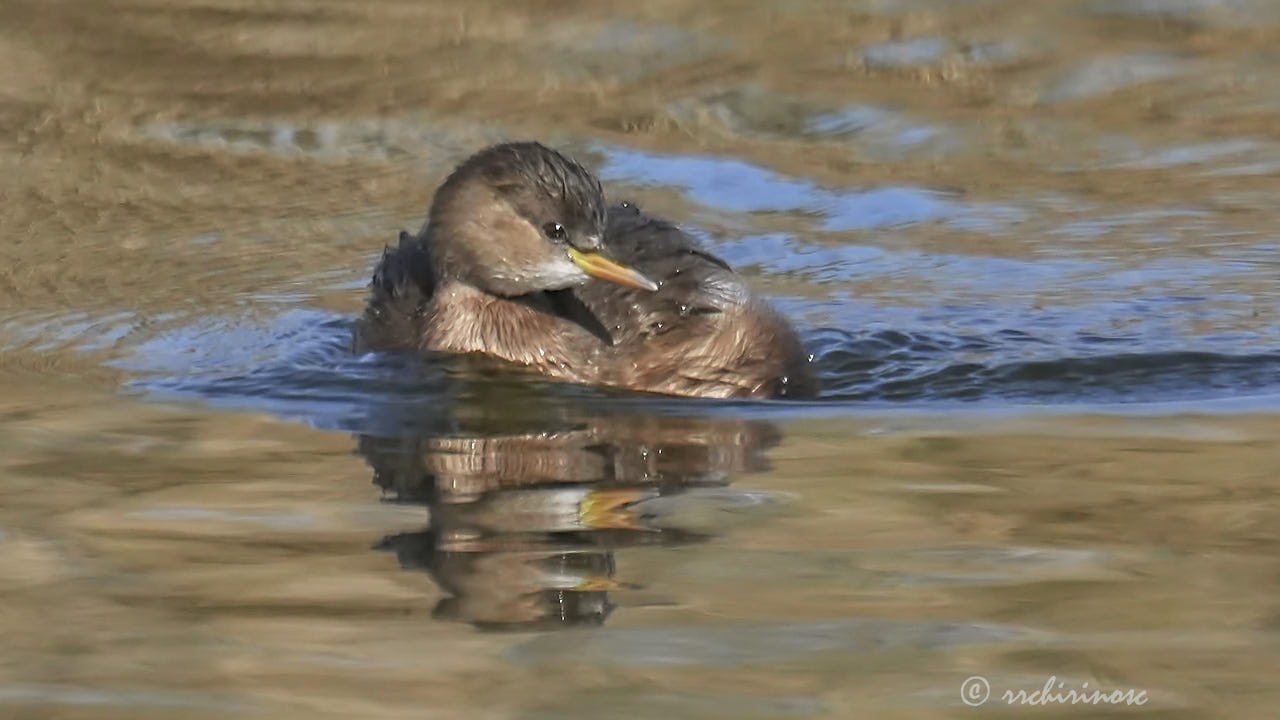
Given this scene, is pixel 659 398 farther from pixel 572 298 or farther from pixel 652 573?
pixel 652 573

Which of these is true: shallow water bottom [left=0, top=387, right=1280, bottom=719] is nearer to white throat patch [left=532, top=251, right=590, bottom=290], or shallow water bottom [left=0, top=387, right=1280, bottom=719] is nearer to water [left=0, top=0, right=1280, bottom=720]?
water [left=0, top=0, right=1280, bottom=720]

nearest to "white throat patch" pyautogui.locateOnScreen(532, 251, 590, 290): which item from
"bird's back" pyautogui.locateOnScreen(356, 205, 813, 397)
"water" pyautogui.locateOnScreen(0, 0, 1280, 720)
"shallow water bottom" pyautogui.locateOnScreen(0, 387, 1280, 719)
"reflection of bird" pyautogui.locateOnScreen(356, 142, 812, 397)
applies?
"reflection of bird" pyautogui.locateOnScreen(356, 142, 812, 397)

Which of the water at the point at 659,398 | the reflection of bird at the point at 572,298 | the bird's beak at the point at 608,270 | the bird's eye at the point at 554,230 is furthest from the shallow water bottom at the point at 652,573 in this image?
the bird's eye at the point at 554,230

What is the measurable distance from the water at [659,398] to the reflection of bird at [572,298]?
0.24 m

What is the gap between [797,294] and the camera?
10391mm

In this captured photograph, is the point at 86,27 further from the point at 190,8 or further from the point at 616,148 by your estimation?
the point at 616,148

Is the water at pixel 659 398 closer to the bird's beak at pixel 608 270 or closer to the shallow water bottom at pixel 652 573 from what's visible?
the shallow water bottom at pixel 652 573

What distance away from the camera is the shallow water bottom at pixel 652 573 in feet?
16.9

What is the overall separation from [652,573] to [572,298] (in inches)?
120

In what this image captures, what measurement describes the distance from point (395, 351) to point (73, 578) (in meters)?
2.92

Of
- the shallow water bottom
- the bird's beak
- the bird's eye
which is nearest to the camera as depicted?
the shallow water bottom

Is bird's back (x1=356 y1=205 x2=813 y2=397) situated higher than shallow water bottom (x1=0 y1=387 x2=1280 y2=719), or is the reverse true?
bird's back (x1=356 y1=205 x2=813 y2=397)

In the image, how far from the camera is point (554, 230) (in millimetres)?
8508

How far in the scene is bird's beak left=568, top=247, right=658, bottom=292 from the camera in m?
8.34
